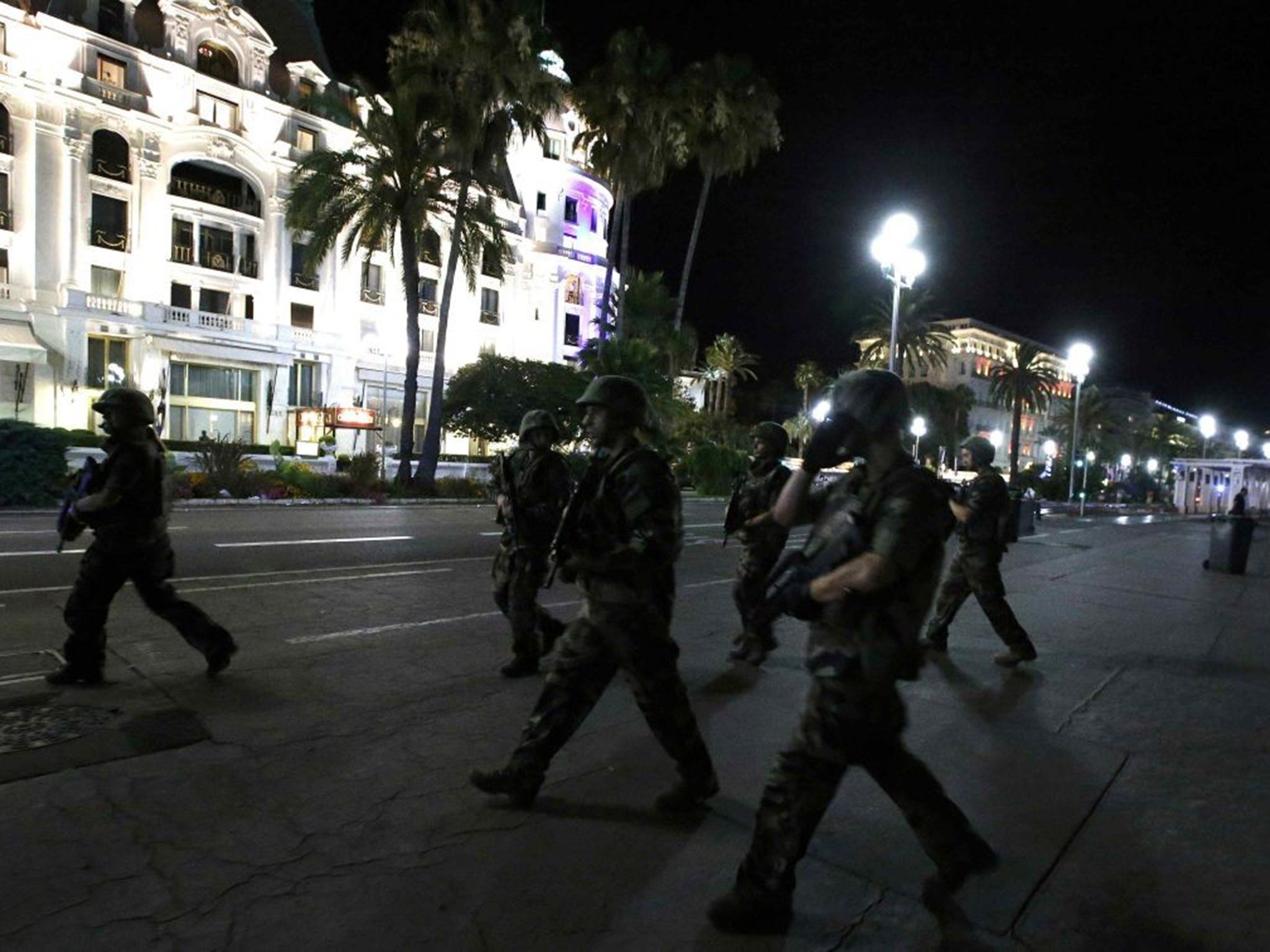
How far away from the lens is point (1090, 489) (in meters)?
51.0

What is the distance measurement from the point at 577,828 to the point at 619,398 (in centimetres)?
183

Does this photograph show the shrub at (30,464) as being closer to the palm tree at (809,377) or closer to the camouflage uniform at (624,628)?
the camouflage uniform at (624,628)

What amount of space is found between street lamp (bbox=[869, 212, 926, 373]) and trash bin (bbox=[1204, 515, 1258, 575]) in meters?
6.27

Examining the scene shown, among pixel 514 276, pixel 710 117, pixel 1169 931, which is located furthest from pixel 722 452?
pixel 1169 931

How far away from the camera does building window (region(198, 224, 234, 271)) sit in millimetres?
34219

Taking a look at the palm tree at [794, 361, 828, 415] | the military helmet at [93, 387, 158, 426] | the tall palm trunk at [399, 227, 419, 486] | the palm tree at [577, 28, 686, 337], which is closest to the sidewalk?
the military helmet at [93, 387, 158, 426]

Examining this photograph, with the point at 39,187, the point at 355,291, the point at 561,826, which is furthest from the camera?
the point at 355,291

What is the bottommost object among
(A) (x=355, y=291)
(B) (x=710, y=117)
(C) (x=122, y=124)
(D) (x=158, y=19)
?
(A) (x=355, y=291)

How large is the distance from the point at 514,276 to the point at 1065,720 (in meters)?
43.7

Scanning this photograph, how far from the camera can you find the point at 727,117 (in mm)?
31797

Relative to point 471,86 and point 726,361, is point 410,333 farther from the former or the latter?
point 726,361

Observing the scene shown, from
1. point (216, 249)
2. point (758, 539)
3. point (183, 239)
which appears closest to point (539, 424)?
point (758, 539)

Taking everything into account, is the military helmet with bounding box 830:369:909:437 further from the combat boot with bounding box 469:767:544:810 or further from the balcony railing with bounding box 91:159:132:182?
the balcony railing with bounding box 91:159:132:182

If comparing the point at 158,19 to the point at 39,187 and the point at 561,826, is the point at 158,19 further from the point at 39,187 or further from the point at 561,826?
the point at 561,826
